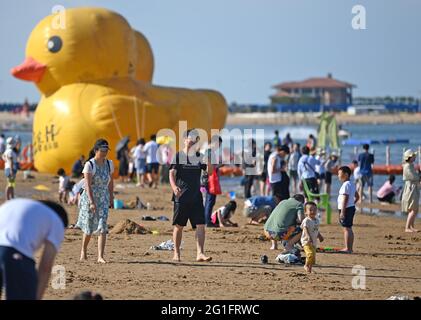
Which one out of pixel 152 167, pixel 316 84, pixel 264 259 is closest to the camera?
pixel 264 259

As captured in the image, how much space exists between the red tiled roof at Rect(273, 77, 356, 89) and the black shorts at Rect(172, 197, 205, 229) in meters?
148

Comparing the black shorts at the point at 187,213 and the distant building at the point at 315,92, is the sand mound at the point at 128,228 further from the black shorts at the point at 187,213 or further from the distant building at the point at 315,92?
the distant building at the point at 315,92

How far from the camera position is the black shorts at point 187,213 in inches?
511

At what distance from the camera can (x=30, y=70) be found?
2873 cm

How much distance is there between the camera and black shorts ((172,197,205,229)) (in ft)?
42.5

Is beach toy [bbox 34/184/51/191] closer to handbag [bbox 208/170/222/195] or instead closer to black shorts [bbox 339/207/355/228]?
handbag [bbox 208/170/222/195]

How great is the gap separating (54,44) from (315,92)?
449ft

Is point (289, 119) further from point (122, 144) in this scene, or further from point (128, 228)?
point (128, 228)

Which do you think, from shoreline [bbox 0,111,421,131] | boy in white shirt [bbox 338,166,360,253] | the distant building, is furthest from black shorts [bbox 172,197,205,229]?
the distant building

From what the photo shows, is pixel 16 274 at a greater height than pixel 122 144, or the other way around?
pixel 122 144

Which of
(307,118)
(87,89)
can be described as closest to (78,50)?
(87,89)

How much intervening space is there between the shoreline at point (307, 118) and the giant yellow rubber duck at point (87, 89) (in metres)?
108
